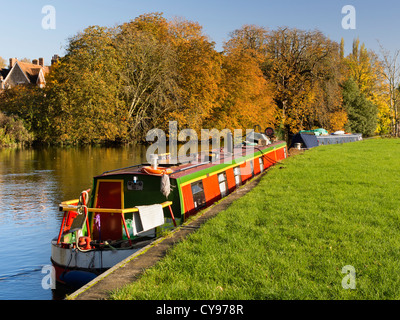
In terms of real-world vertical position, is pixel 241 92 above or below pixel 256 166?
above

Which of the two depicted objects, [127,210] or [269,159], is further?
[269,159]

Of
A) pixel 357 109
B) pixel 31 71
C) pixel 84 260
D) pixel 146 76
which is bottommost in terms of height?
pixel 84 260

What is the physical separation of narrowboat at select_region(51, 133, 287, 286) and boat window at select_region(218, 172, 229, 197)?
0.11ft

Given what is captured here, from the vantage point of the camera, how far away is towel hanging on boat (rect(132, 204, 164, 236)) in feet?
27.0

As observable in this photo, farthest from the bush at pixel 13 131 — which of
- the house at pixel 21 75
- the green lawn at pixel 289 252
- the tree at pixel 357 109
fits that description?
the tree at pixel 357 109

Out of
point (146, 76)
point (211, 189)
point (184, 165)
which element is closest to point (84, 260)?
point (184, 165)

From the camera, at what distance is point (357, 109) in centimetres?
5759

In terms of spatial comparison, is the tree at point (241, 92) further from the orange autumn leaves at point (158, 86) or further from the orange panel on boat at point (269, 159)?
the orange panel on boat at point (269, 159)

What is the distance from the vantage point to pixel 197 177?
10.8m

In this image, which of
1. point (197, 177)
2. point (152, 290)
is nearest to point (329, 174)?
point (197, 177)

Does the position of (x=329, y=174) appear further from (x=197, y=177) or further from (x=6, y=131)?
(x=6, y=131)

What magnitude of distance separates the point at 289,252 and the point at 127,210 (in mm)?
3284

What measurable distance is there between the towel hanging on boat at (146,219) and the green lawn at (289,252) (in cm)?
110

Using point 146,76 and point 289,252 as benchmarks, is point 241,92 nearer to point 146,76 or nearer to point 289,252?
point 146,76
